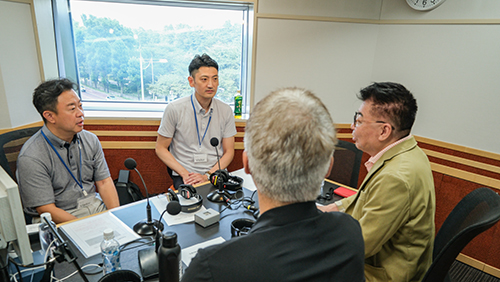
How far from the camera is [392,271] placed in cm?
124

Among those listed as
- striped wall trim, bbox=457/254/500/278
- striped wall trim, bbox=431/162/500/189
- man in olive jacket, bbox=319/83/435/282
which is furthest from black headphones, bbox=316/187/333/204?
striped wall trim, bbox=457/254/500/278

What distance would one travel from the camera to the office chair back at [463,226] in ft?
3.17

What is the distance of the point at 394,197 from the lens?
1180mm

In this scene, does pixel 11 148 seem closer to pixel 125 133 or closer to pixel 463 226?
pixel 125 133

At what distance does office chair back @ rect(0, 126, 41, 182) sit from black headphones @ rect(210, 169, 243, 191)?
3.96 ft

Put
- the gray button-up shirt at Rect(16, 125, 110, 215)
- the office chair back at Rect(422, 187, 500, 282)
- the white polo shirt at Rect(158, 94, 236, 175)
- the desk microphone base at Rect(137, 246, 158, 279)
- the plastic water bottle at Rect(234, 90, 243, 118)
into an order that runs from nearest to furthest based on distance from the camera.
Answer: the office chair back at Rect(422, 187, 500, 282)
the desk microphone base at Rect(137, 246, 158, 279)
the gray button-up shirt at Rect(16, 125, 110, 215)
the white polo shirt at Rect(158, 94, 236, 175)
the plastic water bottle at Rect(234, 90, 243, 118)

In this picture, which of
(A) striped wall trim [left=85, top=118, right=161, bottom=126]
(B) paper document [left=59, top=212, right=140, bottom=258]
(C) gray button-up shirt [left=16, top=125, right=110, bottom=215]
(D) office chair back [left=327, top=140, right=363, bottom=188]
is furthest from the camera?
(A) striped wall trim [left=85, top=118, right=161, bottom=126]

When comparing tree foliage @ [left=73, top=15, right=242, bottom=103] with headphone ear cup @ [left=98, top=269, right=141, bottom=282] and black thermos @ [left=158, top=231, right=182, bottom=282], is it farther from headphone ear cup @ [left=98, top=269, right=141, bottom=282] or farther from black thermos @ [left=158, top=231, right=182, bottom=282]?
black thermos @ [left=158, top=231, right=182, bottom=282]

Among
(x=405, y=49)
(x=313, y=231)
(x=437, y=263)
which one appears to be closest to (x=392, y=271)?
(x=437, y=263)

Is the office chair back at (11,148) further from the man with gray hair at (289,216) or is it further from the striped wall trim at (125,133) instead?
the man with gray hair at (289,216)

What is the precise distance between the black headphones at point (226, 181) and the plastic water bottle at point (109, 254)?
0.76 meters

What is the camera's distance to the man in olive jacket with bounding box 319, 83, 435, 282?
1.18m

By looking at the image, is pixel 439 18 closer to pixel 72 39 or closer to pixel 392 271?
pixel 392 271

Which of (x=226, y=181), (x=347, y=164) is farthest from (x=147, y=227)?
(x=347, y=164)
